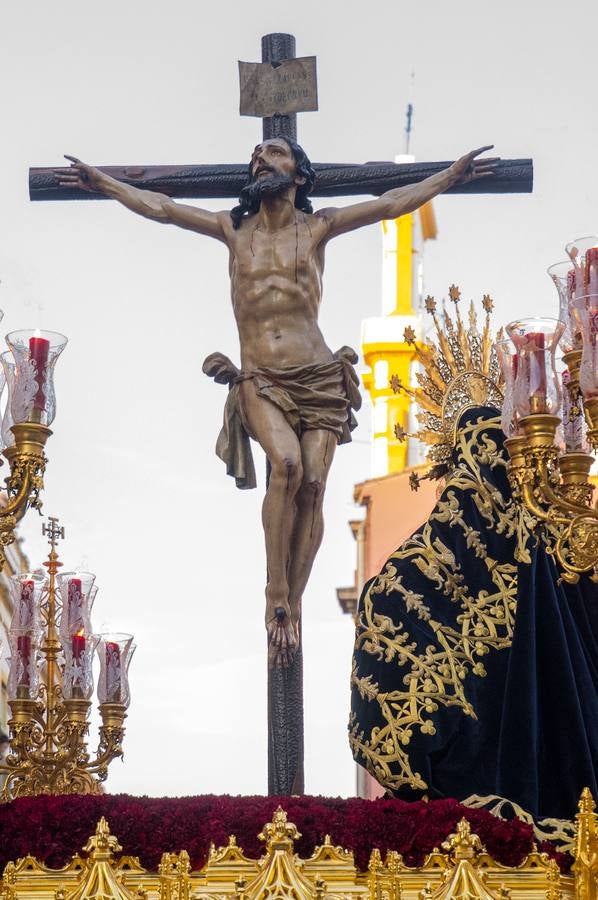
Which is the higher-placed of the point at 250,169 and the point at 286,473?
the point at 250,169

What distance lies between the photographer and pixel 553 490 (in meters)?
6.32

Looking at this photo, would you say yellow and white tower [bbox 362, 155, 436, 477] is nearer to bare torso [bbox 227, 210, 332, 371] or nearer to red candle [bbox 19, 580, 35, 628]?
red candle [bbox 19, 580, 35, 628]

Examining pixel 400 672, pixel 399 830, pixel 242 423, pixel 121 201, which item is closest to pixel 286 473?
pixel 242 423

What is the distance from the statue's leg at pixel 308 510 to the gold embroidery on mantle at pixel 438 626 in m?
0.43

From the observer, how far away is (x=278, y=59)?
8570 millimetres

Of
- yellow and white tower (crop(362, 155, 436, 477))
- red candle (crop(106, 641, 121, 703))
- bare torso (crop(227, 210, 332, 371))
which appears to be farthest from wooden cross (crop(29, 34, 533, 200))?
yellow and white tower (crop(362, 155, 436, 477))

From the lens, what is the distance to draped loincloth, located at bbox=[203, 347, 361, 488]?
25.6ft

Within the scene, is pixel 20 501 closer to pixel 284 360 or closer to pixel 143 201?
pixel 284 360

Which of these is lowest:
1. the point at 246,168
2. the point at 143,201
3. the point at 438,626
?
the point at 438,626

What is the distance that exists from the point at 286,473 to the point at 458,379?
3.56ft

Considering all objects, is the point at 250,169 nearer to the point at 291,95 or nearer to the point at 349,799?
the point at 291,95

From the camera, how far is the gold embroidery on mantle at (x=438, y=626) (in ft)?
23.1

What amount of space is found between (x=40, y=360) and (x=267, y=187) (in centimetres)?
153

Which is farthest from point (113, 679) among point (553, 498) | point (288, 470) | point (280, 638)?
point (553, 498)
